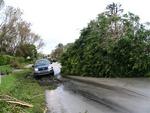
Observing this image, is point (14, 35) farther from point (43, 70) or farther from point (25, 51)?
point (43, 70)

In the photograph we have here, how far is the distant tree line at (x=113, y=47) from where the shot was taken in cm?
2642

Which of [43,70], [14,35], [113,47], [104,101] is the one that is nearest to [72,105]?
[104,101]

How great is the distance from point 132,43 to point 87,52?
17.0 ft

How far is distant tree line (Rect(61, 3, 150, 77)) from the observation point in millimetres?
26422

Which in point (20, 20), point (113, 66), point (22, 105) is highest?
point (20, 20)

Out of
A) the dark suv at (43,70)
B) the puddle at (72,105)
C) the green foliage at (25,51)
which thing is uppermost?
the green foliage at (25,51)

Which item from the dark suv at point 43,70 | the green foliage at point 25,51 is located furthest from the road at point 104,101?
the green foliage at point 25,51

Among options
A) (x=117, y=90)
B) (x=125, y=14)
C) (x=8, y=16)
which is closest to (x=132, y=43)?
(x=125, y=14)

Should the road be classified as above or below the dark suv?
below

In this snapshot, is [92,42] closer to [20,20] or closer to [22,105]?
[22,105]

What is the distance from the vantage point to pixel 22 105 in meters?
15.3

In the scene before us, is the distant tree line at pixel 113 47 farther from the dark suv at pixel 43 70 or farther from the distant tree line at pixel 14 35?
the distant tree line at pixel 14 35

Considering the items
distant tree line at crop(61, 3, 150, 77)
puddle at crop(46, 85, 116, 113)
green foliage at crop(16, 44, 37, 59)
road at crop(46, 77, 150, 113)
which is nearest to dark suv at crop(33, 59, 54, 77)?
distant tree line at crop(61, 3, 150, 77)

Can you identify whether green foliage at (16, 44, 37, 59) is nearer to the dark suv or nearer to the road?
the dark suv
